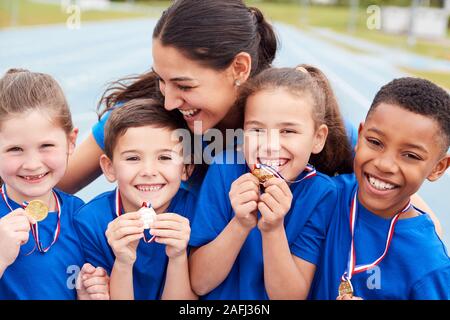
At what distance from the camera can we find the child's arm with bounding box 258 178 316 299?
6.38 feet

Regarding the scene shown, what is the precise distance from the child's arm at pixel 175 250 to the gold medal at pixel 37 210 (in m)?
0.41

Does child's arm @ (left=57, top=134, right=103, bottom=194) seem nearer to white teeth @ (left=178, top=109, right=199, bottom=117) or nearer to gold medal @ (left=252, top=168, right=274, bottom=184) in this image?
white teeth @ (left=178, top=109, right=199, bottom=117)

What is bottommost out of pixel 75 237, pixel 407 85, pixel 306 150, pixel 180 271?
pixel 180 271

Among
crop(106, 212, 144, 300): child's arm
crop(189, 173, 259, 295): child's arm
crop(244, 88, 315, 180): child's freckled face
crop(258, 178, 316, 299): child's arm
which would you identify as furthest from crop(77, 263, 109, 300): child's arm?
crop(244, 88, 315, 180): child's freckled face

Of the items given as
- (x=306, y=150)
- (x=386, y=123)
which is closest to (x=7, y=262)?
(x=306, y=150)

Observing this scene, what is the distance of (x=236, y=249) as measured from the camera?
2061mm

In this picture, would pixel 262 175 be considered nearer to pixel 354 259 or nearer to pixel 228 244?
pixel 228 244

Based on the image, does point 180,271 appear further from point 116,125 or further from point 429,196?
point 429,196

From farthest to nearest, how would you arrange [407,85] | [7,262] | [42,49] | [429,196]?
[42,49] → [429,196] → [407,85] → [7,262]

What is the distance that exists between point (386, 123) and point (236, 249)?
0.69 meters

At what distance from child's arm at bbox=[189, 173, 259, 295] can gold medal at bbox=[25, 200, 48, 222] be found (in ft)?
1.84

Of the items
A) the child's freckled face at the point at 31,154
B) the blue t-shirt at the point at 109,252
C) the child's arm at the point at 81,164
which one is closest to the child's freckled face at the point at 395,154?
the blue t-shirt at the point at 109,252

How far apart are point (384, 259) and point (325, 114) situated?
68 cm

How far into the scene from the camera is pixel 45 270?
206cm
